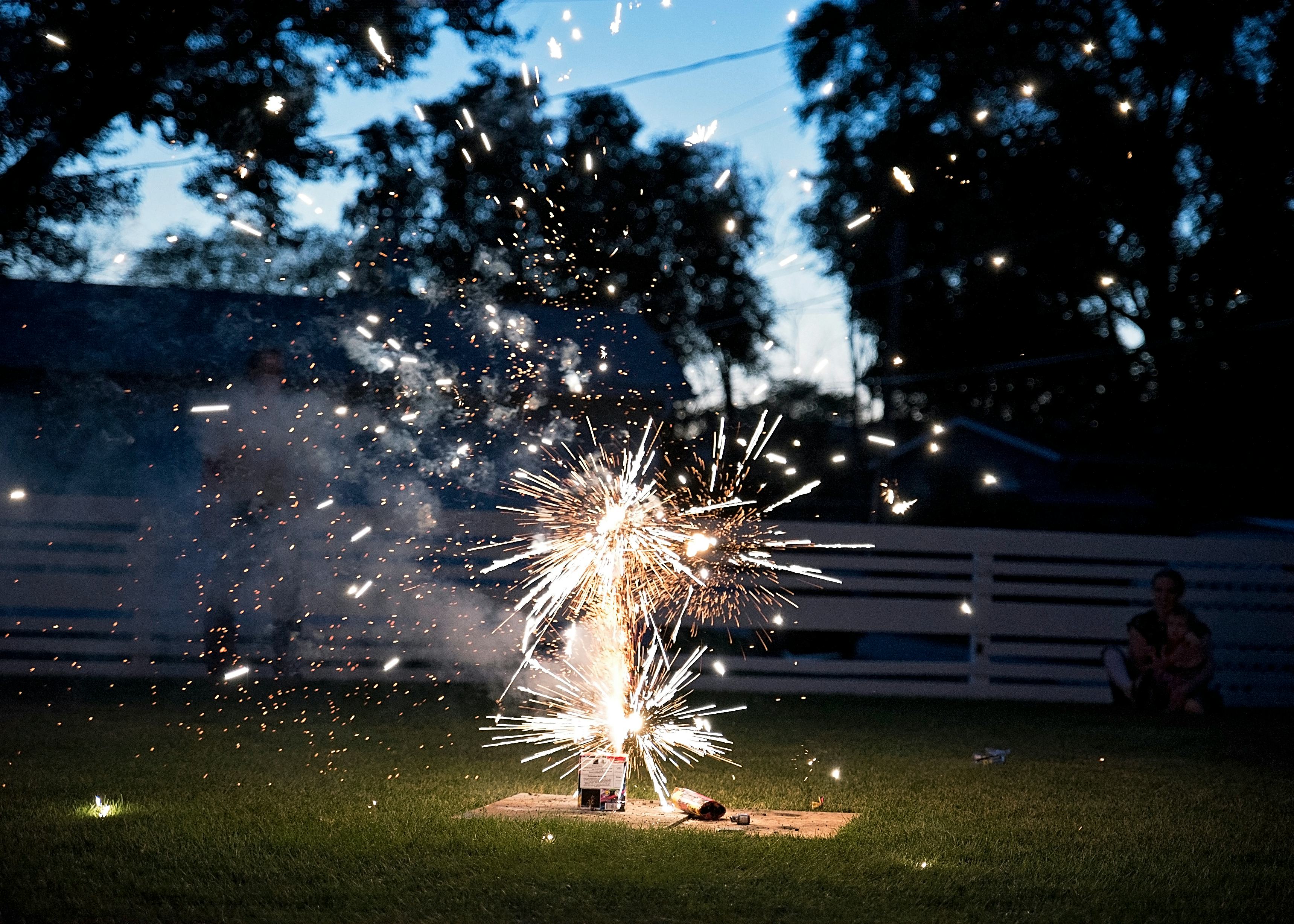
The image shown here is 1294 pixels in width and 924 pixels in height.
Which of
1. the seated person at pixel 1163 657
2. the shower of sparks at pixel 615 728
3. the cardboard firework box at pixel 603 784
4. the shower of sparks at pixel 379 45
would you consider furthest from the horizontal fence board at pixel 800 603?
the shower of sparks at pixel 379 45

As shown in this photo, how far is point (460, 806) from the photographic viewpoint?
247 inches

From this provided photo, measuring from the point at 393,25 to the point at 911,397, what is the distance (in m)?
17.1

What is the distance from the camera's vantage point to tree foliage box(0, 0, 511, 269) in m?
14.5

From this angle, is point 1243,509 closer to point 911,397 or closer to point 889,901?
point 911,397

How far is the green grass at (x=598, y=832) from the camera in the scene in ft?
14.8

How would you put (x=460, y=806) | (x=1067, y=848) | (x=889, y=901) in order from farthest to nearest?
(x=460, y=806)
(x=1067, y=848)
(x=889, y=901)

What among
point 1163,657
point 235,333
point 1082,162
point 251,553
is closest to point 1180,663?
point 1163,657

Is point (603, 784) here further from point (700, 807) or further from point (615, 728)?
point (615, 728)

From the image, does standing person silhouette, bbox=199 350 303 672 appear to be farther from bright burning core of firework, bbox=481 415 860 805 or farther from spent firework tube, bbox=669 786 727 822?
spent firework tube, bbox=669 786 727 822

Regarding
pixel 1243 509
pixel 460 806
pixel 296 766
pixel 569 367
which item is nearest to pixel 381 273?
pixel 569 367

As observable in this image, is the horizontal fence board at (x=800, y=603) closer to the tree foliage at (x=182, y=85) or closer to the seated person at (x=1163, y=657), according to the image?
the seated person at (x=1163, y=657)

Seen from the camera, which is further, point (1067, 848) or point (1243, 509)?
point (1243, 509)

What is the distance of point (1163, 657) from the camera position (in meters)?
11.2

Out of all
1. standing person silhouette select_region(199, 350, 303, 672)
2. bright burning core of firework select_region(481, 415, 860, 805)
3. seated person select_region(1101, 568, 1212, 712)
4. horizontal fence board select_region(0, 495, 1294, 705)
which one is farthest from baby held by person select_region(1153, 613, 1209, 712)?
standing person silhouette select_region(199, 350, 303, 672)
